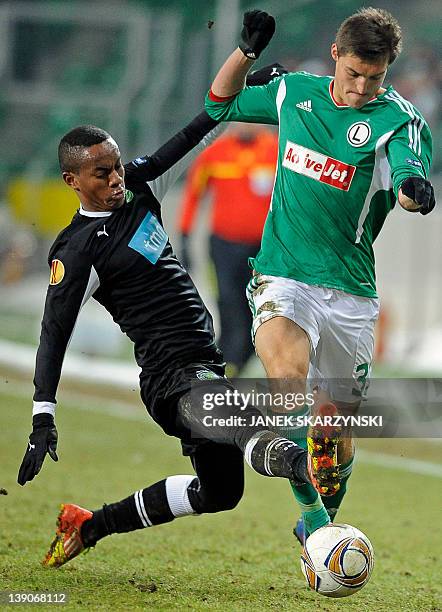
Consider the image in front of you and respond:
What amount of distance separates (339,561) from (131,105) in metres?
9.57

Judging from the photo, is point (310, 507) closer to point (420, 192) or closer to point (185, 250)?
point (420, 192)

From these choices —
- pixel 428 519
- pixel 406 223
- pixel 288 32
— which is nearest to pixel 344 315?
pixel 428 519

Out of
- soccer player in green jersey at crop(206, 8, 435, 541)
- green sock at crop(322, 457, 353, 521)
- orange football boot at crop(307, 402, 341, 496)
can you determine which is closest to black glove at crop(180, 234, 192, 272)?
soccer player in green jersey at crop(206, 8, 435, 541)

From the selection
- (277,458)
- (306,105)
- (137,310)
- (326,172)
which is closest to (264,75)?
(306,105)

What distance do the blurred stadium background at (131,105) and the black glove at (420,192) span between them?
7.37 meters

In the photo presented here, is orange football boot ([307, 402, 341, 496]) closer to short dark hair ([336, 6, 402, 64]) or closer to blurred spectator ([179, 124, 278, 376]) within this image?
short dark hair ([336, 6, 402, 64])

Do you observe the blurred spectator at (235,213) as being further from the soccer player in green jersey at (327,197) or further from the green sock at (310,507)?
the green sock at (310,507)

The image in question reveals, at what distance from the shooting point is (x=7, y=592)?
4.40 m

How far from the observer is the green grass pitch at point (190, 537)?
4.61 metres

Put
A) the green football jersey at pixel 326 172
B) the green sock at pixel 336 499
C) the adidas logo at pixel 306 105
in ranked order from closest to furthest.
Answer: the green football jersey at pixel 326 172 → the adidas logo at pixel 306 105 → the green sock at pixel 336 499

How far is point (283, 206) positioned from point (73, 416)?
5244 mm

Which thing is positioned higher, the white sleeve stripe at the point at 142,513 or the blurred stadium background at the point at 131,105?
the blurred stadium background at the point at 131,105

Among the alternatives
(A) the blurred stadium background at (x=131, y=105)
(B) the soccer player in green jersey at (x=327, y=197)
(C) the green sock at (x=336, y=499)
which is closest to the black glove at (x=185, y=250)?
(A) the blurred stadium background at (x=131, y=105)

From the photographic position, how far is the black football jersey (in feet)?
15.0
